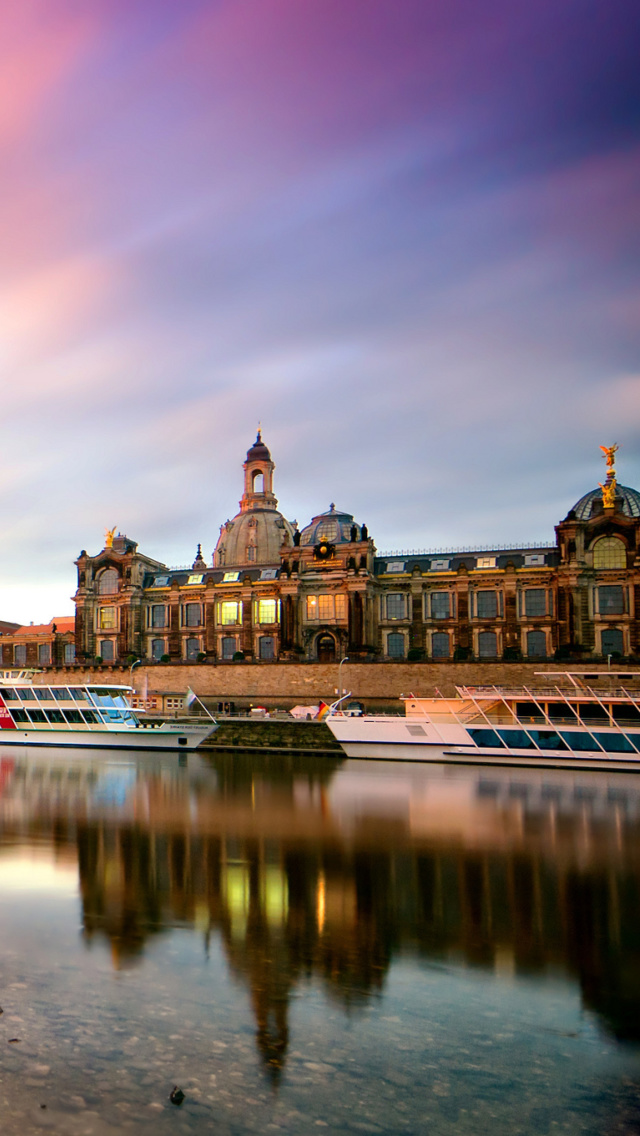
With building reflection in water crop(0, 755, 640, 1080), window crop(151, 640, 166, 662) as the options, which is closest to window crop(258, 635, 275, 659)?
window crop(151, 640, 166, 662)

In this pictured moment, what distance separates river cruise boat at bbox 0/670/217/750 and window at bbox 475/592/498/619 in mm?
32312

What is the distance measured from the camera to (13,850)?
919 inches

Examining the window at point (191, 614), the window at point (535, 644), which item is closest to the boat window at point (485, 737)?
the window at point (535, 644)

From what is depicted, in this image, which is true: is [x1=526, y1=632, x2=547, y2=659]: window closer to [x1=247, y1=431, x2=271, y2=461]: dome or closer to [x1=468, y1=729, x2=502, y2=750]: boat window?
[x1=468, y1=729, x2=502, y2=750]: boat window

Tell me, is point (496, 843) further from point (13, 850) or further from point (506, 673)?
point (506, 673)

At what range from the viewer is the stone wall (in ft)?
239

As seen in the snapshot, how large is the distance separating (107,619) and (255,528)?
28.9 meters

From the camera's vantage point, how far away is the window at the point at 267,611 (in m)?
87.9

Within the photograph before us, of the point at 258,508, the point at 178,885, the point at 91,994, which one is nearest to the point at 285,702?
the point at 258,508

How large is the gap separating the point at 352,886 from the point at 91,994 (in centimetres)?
815

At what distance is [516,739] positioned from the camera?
163 ft

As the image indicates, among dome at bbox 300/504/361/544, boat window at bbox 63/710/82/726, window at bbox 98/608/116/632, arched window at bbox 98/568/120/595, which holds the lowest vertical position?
boat window at bbox 63/710/82/726

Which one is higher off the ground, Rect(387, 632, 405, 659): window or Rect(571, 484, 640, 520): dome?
Rect(571, 484, 640, 520): dome

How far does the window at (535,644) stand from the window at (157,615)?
4154 cm
